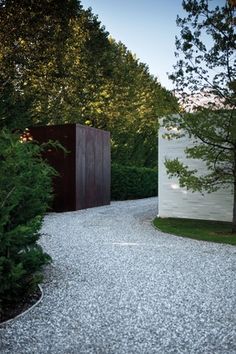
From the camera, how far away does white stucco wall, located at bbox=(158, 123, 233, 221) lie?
1227cm

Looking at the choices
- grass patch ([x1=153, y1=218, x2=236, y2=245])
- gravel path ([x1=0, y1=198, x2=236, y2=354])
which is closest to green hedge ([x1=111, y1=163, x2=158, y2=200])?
grass patch ([x1=153, y1=218, x2=236, y2=245])

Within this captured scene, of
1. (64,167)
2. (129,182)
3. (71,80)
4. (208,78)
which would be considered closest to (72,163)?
(64,167)

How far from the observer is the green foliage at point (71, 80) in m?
16.6

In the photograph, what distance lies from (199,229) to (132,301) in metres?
6.14

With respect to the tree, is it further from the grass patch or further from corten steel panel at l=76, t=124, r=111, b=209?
corten steel panel at l=76, t=124, r=111, b=209

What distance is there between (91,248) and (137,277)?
2207mm

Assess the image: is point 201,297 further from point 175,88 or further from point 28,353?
point 175,88

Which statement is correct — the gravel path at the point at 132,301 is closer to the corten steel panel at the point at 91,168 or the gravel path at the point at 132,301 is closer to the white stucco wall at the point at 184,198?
the white stucco wall at the point at 184,198

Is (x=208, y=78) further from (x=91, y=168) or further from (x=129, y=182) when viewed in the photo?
(x=129, y=182)

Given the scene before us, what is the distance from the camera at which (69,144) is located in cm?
1395

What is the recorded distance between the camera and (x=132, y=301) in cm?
466

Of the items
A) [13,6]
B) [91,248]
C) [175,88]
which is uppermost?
[13,6]

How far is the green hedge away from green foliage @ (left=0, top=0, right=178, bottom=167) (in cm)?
237

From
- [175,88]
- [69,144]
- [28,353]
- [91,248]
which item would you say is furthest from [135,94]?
[28,353]
